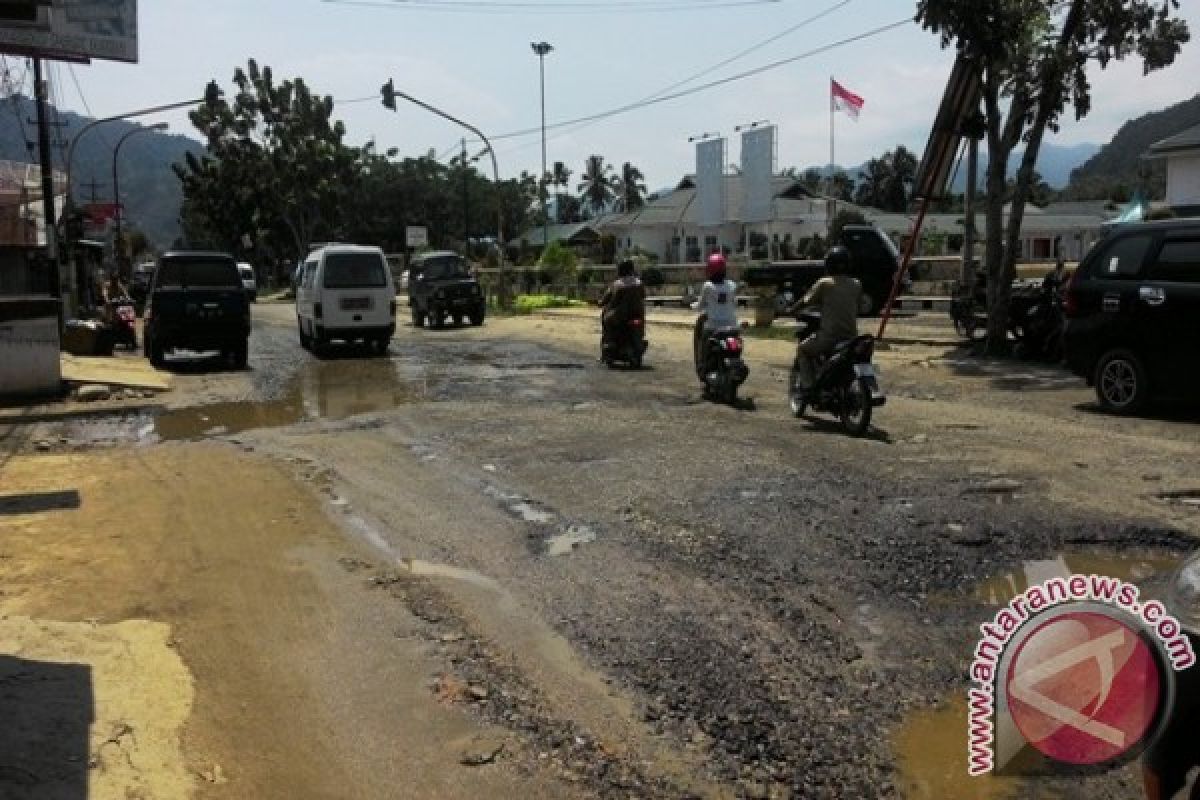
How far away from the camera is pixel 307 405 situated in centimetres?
1399

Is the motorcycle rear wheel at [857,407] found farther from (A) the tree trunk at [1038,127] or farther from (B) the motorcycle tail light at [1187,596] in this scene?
(A) the tree trunk at [1038,127]

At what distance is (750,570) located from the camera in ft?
19.1

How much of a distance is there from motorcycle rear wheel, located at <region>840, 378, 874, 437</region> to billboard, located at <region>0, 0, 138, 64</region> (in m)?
14.2

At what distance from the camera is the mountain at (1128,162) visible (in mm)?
81125

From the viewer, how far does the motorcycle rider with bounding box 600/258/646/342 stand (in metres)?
16.6

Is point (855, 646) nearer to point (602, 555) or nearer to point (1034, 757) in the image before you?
point (1034, 757)

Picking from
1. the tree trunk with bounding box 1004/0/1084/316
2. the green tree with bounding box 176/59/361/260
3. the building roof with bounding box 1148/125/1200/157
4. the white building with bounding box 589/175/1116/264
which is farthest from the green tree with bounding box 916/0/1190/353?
the green tree with bounding box 176/59/361/260

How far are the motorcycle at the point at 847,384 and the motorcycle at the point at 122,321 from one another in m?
16.7

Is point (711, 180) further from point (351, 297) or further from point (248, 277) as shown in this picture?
point (351, 297)

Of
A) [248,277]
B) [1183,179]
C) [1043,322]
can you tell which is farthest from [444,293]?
[1183,179]

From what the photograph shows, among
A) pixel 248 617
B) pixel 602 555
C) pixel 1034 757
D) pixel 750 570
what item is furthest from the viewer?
pixel 602 555

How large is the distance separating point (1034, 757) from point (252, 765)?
2.72 meters

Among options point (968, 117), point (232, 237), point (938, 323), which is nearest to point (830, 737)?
point (968, 117)

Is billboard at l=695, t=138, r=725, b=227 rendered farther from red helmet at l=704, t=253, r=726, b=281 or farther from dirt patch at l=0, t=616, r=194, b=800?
dirt patch at l=0, t=616, r=194, b=800
